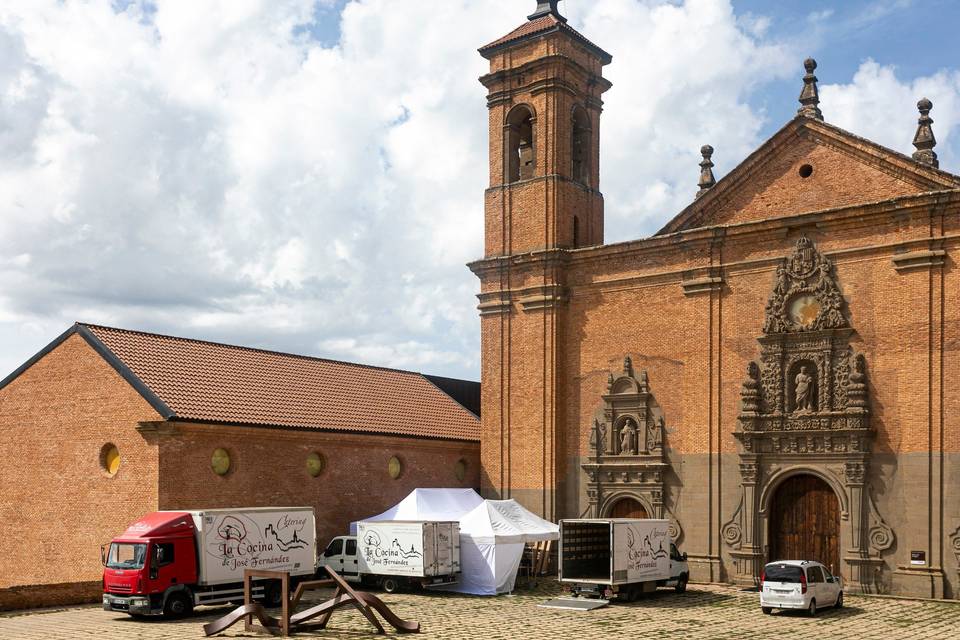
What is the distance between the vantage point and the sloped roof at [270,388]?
29.8 m

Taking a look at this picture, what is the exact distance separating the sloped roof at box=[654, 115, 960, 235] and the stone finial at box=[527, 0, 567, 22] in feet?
29.1

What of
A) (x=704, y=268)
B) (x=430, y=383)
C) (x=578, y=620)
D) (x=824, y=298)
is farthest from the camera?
(x=430, y=383)

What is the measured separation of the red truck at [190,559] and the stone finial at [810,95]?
762 inches

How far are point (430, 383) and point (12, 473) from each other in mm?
16397

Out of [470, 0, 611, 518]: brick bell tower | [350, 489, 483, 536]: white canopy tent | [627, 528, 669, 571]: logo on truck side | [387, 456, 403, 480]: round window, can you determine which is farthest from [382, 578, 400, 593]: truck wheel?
[470, 0, 611, 518]: brick bell tower

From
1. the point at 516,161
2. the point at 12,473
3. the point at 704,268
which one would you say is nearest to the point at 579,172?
the point at 516,161

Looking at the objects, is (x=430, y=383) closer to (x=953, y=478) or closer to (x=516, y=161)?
(x=516, y=161)

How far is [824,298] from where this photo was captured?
30219 millimetres

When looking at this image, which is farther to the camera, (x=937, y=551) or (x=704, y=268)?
(x=704, y=268)

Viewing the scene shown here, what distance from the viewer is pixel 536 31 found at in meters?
36.6

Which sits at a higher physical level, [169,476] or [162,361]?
[162,361]

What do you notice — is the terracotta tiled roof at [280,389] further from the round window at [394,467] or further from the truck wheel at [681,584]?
the truck wheel at [681,584]

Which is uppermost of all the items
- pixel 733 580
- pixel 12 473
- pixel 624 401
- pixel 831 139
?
pixel 831 139

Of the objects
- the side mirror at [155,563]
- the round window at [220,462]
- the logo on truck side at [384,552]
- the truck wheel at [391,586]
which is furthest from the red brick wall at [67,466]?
the truck wheel at [391,586]
